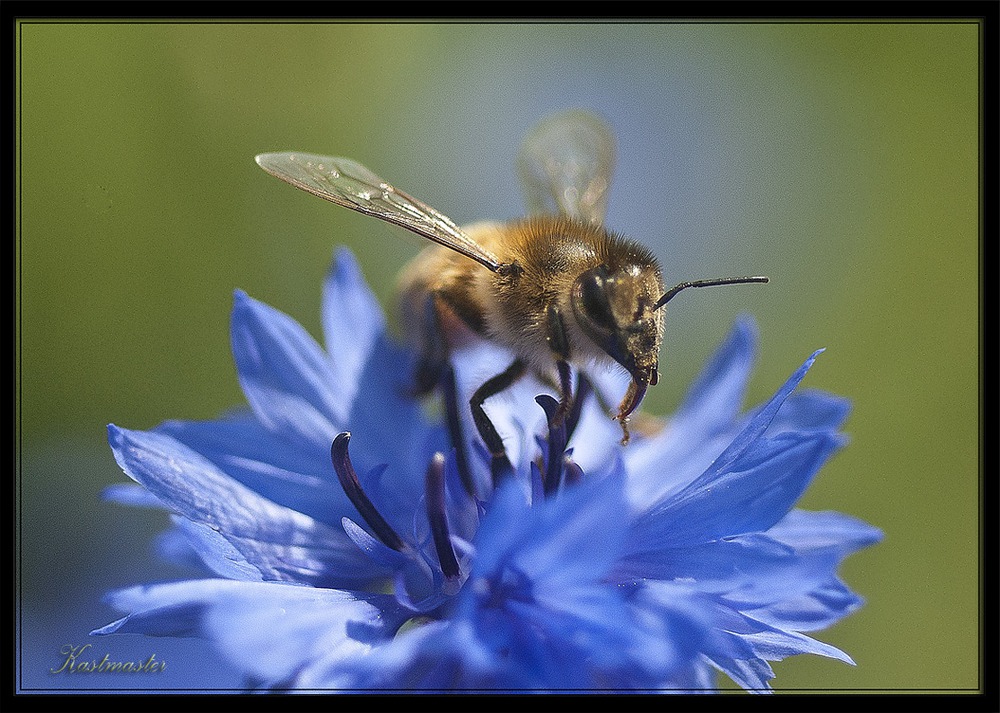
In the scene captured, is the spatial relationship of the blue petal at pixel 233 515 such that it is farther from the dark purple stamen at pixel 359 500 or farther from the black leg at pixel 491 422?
the black leg at pixel 491 422

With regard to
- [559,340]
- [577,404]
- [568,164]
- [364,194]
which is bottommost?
[577,404]

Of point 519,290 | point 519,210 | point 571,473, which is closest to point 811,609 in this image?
point 571,473

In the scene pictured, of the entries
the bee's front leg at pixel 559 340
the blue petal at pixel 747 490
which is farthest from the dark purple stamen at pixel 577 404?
the blue petal at pixel 747 490

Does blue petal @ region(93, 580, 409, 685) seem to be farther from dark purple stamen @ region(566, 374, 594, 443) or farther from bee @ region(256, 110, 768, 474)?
dark purple stamen @ region(566, 374, 594, 443)

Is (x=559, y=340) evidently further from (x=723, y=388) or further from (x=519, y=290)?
(x=723, y=388)

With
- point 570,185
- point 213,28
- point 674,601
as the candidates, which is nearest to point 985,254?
point 570,185

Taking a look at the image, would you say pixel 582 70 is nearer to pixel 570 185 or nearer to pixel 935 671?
pixel 570 185
